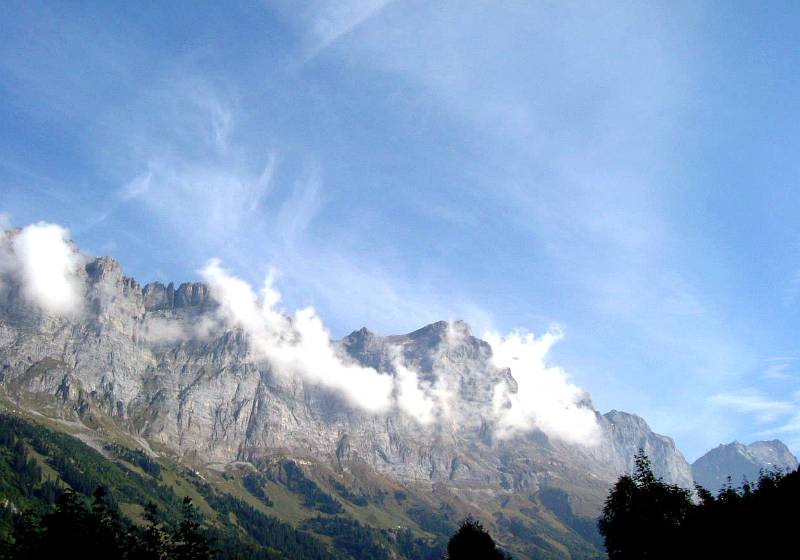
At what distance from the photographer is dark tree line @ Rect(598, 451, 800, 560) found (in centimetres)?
6931

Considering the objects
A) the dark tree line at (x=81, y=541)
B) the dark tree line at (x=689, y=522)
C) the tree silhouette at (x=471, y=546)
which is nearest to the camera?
the dark tree line at (x=81, y=541)

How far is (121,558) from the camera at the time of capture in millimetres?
52781

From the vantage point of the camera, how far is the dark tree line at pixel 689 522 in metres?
69.3

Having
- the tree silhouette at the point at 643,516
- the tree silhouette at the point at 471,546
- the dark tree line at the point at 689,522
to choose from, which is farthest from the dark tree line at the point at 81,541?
the tree silhouette at the point at 643,516

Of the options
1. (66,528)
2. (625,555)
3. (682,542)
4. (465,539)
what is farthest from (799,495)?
(66,528)

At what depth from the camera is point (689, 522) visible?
81500mm

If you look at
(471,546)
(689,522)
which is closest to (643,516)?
(689,522)

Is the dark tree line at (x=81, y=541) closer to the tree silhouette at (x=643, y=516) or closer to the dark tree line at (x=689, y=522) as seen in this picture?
the dark tree line at (x=689, y=522)

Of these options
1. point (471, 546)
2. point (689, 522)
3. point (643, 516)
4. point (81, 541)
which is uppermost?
point (643, 516)

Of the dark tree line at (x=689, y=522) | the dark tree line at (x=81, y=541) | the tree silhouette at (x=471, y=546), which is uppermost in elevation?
the dark tree line at (x=689, y=522)

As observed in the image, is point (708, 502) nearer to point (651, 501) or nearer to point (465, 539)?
point (651, 501)

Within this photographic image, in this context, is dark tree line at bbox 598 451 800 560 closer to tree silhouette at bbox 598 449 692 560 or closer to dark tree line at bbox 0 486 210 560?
tree silhouette at bbox 598 449 692 560

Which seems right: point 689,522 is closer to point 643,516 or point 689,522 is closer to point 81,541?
point 643,516

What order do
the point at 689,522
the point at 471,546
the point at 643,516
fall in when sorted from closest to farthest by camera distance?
the point at 689,522 < the point at 643,516 < the point at 471,546
